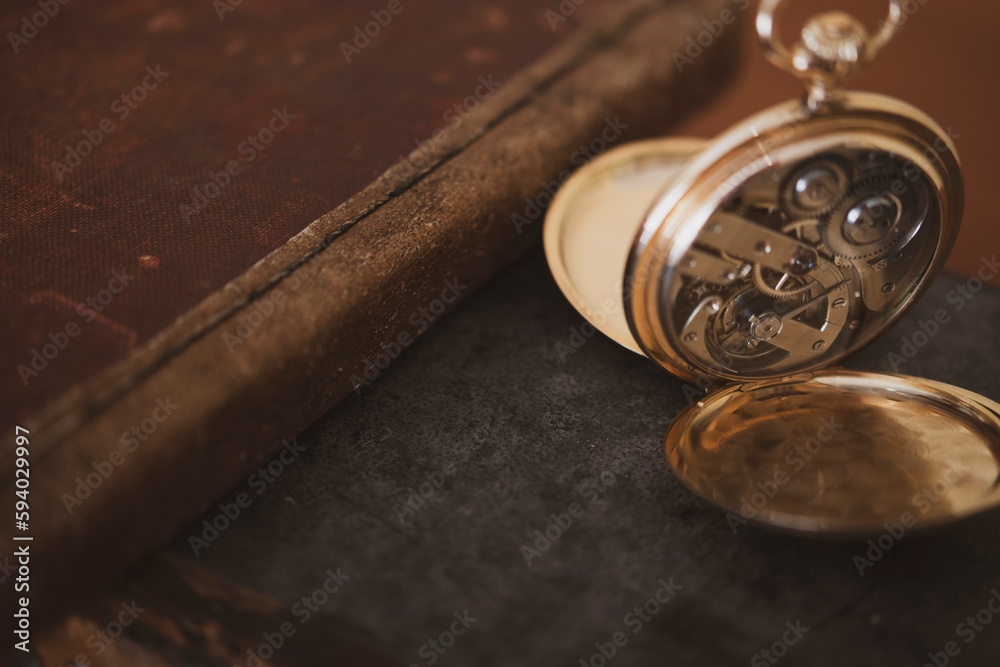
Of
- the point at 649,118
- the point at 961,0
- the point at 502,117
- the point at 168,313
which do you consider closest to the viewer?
the point at 168,313

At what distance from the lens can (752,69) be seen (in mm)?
1960

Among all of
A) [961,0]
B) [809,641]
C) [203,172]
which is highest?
[203,172]

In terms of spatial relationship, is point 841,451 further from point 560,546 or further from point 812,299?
point 560,546

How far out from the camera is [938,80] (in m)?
1.80

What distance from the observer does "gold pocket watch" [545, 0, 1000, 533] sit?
2.49 ft

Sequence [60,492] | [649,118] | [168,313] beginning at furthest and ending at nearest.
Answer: [649,118] → [168,313] → [60,492]

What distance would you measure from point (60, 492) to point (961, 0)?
6.93 ft

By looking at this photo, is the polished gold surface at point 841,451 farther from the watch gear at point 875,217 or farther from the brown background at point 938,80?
the brown background at point 938,80

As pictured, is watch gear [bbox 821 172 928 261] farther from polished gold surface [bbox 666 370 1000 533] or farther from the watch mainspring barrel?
polished gold surface [bbox 666 370 1000 533]

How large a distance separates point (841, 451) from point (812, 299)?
6.2 inches

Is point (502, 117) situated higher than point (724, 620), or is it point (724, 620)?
point (502, 117)

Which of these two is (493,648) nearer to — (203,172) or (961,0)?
(203,172)

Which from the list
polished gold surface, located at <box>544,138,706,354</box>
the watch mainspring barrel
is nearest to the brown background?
polished gold surface, located at <box>544,138,706,354</box>

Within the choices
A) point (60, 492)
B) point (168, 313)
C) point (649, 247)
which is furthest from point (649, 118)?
point (60, 492)
